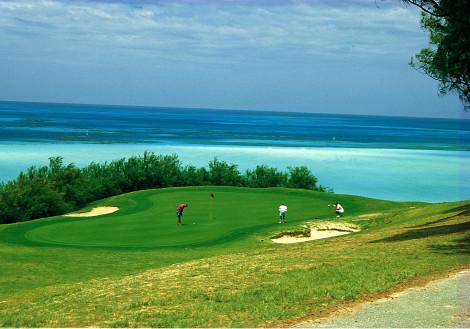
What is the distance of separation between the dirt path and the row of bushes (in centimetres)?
3068

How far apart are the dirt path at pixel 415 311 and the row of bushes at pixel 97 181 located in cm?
3068

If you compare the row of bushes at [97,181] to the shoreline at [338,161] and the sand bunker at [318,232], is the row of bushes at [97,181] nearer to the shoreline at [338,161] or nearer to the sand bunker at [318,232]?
the sand bunker at [318,232]

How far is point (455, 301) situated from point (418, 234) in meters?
9.94

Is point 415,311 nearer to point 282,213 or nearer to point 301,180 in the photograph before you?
point 282,213

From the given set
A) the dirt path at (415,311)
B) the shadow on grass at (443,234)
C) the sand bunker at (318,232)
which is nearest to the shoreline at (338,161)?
the sand bunker at (318,232)

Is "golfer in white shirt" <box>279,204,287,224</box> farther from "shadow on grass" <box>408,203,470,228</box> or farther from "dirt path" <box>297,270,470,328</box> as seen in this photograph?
"dirt path" <box>297,270,470,328</box>

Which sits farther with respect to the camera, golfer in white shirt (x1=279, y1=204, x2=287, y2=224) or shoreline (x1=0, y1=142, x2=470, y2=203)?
shoreline (x1=0, y1=142, x2=470, y2=203)

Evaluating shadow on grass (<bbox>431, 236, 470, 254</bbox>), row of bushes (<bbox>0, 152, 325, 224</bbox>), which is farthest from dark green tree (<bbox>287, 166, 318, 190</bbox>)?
shadow on grass (<bbox>431, 236, 470, 254</bbox>)

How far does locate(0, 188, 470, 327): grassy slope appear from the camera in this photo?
12.1 metres

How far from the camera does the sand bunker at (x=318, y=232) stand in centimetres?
2850

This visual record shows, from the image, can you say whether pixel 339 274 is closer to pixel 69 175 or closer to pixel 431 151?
pixel 69 175

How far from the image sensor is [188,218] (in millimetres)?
33062

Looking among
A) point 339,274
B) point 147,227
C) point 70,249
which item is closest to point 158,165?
point 147,227

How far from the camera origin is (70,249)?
82.6 ft
